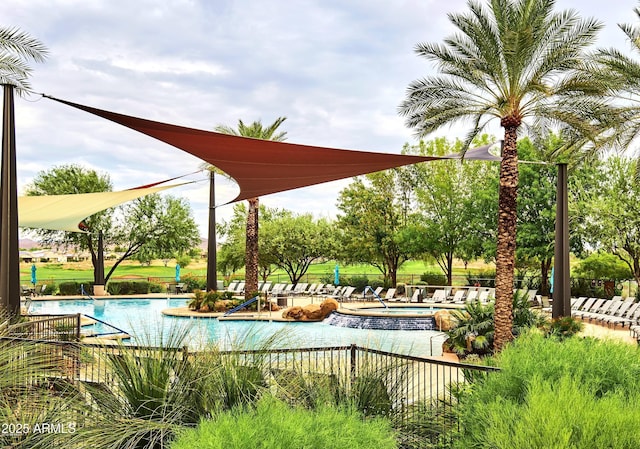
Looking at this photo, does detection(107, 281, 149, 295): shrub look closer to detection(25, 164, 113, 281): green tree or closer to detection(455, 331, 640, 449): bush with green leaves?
detection(25, 164, 113, 281): green tree

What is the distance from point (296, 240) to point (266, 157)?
21.3 m

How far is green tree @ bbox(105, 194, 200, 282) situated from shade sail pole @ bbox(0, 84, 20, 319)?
23181 millimetres

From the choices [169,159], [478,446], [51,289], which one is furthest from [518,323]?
[169,159]

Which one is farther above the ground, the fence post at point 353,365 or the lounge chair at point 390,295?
the fence post at point 353,365

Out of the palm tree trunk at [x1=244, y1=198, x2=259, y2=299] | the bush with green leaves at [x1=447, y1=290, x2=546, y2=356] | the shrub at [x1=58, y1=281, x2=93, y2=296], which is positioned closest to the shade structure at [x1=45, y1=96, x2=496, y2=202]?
the bush with green leaves at [x1=447, y1=290, x2=546, y2=356]

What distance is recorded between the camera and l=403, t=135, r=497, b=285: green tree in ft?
82.8

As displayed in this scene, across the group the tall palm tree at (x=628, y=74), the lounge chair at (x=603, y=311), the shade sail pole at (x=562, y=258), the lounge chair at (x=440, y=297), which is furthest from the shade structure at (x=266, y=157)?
the lounge chair at (x=440, y=297)

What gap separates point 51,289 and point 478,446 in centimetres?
2501

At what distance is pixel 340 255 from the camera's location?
2952cm

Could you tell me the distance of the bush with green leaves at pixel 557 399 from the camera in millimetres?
2424

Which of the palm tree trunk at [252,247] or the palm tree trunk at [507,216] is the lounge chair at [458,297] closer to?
the palm tree trunk at [252,247]

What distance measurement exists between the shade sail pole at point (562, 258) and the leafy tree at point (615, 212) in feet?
30.6

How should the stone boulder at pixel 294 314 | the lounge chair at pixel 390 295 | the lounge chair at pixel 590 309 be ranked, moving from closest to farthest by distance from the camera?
1. the lounge chair at pixel 590 309
2. the stone boulder at pixel 294 314
3. the lounge chair at pixel 390 295

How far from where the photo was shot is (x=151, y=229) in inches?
1235
